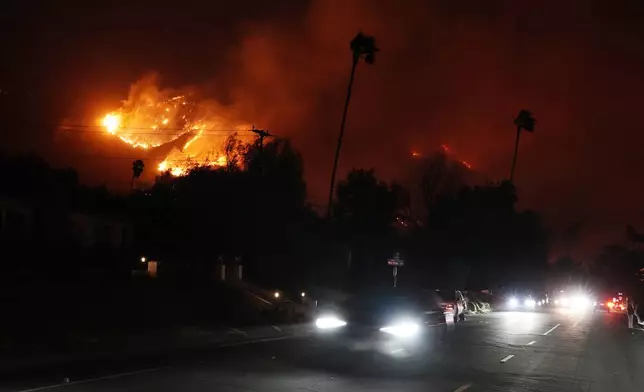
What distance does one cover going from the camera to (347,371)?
16.9 m

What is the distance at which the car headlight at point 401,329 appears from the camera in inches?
755

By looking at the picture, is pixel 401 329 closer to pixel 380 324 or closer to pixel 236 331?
pixel 380 324

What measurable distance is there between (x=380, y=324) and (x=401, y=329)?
536 mm

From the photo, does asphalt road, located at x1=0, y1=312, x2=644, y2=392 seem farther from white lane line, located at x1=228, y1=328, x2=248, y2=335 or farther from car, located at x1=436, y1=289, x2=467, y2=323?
car, located at x1=436, y1=289, x2=467, y2=323

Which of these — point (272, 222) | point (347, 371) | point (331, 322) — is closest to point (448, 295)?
point (272, 222)

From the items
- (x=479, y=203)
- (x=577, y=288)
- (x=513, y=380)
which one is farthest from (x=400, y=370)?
(x=577, y=288)

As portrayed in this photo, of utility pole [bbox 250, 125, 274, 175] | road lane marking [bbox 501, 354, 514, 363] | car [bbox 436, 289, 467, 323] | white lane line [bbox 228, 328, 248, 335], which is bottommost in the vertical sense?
white lane line [bbox 228, 328, 248, 335]

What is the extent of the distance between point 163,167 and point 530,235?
54.7m

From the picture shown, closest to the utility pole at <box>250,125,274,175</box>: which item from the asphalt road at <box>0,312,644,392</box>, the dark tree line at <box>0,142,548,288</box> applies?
the dark tree line at <box>0,142,548,288</box>

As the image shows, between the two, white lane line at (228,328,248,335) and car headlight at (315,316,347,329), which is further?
white lane line at (228,328,248,335)

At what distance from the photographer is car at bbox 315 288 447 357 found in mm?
19219

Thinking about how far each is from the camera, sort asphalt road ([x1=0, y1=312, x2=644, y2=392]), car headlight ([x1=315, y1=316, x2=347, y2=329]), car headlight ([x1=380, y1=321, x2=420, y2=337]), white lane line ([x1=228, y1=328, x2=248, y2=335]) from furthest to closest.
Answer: white lane line ([x1=228, y1=328, x2=248, y2=335]) → car headlight ([x1=315, y1=316, x2=347, y2=329]) → car headlight ([x1=380, y1=321, x2=420, y2=337]) → asphalt road ([x1=0, y1=312, x2=644, y2=392])

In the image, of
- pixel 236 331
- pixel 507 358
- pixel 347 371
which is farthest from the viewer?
pixel 236 331

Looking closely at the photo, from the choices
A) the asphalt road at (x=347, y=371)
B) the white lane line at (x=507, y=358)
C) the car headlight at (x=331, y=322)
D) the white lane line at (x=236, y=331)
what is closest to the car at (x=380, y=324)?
the car headlight at (x=331, y=322)
